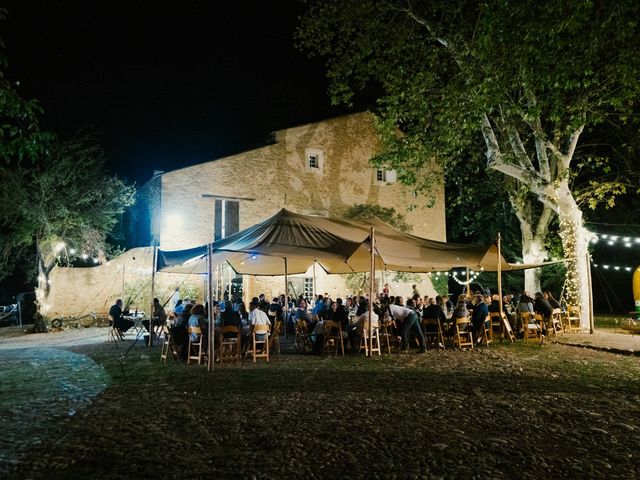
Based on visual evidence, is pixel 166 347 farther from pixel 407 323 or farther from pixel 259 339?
pixel 407 323

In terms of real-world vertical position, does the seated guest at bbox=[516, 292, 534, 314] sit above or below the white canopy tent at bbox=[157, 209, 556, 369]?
below

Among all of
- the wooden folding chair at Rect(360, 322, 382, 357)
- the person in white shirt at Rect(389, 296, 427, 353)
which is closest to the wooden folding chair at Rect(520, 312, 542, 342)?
the person in white shirt at Rect(389, 296, 427, 353)

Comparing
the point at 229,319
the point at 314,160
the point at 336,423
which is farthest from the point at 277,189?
the point at 336,423

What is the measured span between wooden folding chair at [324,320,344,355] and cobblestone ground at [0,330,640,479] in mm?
1744

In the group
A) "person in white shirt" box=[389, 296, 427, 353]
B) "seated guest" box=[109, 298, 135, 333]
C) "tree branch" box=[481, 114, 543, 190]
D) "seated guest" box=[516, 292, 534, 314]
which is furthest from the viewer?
"tree branch" box=[481, 114, 543, 190]

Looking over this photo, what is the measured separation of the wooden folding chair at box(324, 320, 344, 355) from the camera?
31.6 ft

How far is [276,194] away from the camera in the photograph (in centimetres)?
1878

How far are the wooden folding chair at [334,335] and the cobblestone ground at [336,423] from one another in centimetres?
174

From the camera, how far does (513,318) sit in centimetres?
1268

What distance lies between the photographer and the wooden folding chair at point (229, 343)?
8.70 metres

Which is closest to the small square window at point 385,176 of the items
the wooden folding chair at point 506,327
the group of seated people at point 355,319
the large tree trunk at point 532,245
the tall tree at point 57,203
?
the large tree trunk at point 532,245

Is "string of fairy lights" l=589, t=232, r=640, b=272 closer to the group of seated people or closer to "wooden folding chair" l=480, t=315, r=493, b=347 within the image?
the group of seated people

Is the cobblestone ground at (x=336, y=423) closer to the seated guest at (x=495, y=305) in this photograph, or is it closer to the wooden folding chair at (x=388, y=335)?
the wooden folding chair at (x=388, y=335)

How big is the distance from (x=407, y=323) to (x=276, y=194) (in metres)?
10.2
